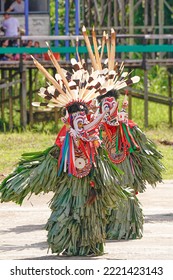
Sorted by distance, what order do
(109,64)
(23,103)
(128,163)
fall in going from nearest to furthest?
(109,64) < (128,163) < (23,103)

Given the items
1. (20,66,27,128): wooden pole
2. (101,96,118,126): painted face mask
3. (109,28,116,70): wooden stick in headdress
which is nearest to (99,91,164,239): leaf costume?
(101,96,118,126): painted face mask

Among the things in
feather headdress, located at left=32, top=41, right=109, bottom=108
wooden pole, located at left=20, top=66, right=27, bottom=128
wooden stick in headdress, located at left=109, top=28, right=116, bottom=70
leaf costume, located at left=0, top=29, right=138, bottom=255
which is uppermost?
wooden stick in headdress, located at left=109, top=28, right=116, bottom=70

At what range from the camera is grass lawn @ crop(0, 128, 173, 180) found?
1961 centimetres

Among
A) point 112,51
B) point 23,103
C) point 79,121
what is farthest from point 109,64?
point 23,103

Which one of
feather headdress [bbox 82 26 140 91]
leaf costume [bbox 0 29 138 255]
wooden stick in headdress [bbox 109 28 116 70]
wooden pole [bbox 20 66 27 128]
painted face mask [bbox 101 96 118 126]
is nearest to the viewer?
leaf costume [bbox 0 29 138 255]

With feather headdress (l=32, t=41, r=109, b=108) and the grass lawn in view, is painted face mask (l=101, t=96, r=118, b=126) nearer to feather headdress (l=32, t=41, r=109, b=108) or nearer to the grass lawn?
feather headdress (l=32, t=41, r=109, b=108)

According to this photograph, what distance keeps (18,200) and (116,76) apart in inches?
83.2

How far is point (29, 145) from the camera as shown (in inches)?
858

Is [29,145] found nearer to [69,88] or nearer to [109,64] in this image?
[109,64]

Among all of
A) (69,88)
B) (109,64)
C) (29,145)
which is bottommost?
(29,145)

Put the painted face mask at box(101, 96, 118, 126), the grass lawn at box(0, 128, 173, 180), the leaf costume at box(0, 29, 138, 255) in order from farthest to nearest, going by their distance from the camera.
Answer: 1. the grass lawn at box(0, 128, 173, 180)
2. the painted face mask at box(101, 96, 118, 126)
3. the leaf costume at box(0, 29, 138, 255)

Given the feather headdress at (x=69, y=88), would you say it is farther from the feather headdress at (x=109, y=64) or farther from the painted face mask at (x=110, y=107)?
the painted face mask at (x=110, y=107)

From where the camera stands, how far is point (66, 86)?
35.9 ft

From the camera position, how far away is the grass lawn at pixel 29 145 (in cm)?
1961
